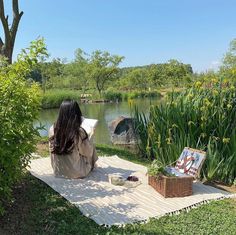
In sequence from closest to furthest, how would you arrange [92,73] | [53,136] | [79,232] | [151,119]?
[79,232] → [53,136] → [151,119] → [92,73]

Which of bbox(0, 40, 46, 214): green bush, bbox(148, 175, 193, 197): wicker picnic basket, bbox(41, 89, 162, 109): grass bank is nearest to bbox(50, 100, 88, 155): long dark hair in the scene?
bbox(0, 40, 46, 214): green bush

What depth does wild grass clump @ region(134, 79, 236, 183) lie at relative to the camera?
4828 mm

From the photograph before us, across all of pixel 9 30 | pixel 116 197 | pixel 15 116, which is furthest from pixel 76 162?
pixel 9 30

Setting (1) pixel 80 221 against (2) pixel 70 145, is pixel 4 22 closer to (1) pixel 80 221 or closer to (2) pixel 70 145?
(2) pixel 70 145

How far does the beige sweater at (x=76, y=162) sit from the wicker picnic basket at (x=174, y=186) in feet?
3.82

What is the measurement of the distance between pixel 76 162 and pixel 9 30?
11.5 feet

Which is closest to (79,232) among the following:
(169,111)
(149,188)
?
(149,188)

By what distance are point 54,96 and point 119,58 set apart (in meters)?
13.1

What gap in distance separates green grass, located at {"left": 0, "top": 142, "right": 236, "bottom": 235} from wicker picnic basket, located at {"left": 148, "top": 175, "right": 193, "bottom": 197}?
0.38 m

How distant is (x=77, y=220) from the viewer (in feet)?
10.6

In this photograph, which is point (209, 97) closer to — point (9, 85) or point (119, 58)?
point (9, 85)

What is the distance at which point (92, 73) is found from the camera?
119 feet

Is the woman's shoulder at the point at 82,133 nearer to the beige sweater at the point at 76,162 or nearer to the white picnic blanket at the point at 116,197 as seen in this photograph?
the beige sweater at the point at 76,162

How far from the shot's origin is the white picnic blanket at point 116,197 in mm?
3471
